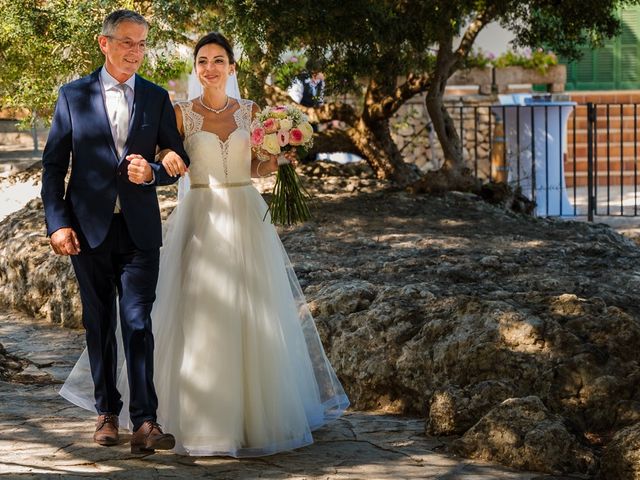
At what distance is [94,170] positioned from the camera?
196 inches

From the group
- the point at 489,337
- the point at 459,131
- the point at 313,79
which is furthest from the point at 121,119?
the point at 459,131

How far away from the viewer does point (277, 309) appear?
5262 mm

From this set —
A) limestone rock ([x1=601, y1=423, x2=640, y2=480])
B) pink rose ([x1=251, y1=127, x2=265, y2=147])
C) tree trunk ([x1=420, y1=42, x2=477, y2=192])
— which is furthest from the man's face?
tree trunk ([x1=420, y1=42, x2=477, y2=192])

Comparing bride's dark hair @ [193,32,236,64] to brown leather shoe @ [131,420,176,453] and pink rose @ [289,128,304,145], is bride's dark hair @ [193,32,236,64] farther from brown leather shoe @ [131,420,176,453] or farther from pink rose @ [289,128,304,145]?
brown leather shoe @ [131,420,176,453]

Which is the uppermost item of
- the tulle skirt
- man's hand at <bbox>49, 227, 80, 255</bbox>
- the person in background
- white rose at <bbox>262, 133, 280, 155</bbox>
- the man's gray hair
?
the man's gray hair

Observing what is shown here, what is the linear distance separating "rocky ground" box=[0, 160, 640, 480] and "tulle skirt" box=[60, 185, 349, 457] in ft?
2.49

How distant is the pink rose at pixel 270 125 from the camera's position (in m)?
5.28

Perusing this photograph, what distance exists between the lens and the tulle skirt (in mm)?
5066

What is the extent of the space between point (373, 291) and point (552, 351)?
1306 mm

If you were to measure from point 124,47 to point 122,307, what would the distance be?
1.06 metres

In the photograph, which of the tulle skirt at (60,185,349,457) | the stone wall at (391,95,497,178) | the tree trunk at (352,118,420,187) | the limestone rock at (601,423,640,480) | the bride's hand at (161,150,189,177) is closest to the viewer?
the limestone rock at (601,423,640,480)

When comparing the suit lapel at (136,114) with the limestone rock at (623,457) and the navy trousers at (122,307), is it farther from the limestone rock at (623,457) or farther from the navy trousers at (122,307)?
the limestone rock at (623,457)

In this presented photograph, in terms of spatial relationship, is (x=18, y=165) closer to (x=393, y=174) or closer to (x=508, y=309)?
(x=393, y=174)

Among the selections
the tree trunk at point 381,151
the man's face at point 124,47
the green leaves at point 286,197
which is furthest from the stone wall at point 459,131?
the man's face at point 124,47
